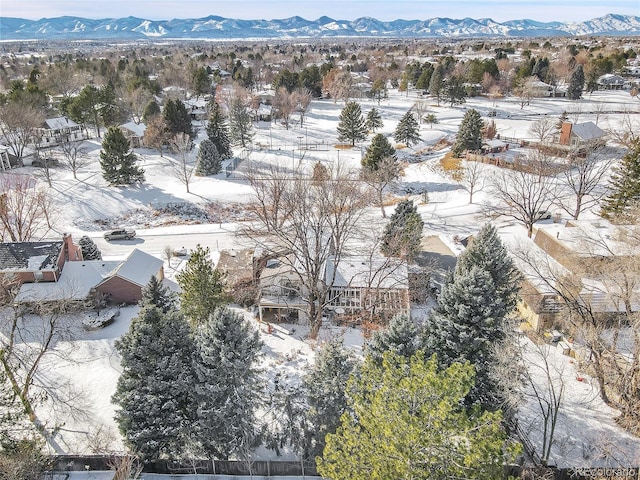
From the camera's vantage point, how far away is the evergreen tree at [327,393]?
1533 cm

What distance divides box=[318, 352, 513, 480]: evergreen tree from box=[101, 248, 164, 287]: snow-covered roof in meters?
18.7

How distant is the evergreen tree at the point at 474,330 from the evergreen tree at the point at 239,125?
49.1 meters

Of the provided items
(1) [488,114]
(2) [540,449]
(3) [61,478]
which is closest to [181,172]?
(3) [61,478]

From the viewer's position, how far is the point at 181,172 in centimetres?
5203

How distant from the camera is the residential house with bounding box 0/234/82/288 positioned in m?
26.1

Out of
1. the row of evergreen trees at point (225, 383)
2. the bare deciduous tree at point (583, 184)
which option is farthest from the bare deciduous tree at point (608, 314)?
the bare deciduous tree at point (583, 184)

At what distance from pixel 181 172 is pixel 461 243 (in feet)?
106

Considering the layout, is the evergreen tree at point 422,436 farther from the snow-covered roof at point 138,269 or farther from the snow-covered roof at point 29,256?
the snow-covered roof at point 29,256

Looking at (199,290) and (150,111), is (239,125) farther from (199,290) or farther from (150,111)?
(199,290)

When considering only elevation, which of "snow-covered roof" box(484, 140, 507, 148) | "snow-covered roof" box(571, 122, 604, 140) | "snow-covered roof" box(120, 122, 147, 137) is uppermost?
"snow-covered roof" box(571, 122, 604, 140)

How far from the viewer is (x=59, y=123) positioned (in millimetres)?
64938

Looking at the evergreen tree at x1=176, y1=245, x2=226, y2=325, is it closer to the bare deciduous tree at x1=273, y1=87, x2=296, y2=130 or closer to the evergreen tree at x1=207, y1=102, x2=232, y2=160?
the evergreen tree at x1=207, y1=102, x2=232, y2=160

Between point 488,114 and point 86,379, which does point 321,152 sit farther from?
point 86,379

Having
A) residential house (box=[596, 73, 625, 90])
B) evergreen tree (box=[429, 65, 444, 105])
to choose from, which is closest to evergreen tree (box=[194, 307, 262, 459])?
evergreen tree (box=[429, 65, 444, 105])
